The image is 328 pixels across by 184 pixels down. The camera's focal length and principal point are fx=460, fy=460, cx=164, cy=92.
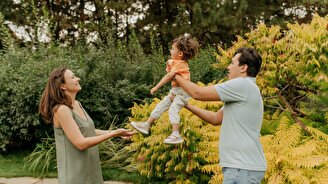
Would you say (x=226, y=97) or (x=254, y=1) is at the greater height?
(x=254, y=1)

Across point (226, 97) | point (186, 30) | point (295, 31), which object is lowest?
point (226, 97)

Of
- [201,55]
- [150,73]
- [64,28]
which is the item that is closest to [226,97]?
[150,73]

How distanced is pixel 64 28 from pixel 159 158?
11116 mm

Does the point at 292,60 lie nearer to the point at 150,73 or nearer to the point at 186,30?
the point at 150,73

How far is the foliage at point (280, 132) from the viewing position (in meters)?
5.12

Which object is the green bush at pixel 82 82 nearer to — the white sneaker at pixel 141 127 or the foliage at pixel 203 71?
the foliage at pixel 203 71

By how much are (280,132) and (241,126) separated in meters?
2.85

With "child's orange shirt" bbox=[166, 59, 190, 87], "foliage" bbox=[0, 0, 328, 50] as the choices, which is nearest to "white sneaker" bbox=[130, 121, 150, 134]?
"child's orange shirt" bbox=[166, 59, 190, 87]

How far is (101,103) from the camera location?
9445 millimetres

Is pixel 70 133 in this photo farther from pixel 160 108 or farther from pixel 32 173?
pixel 32 173

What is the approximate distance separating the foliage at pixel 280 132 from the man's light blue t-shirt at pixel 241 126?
1726mm

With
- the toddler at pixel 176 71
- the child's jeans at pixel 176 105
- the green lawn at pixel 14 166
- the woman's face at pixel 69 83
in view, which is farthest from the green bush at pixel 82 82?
the woman's face at pixel 69 83

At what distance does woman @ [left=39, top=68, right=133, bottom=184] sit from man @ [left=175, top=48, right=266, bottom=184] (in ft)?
3.01

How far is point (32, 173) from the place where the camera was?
7895 mm
